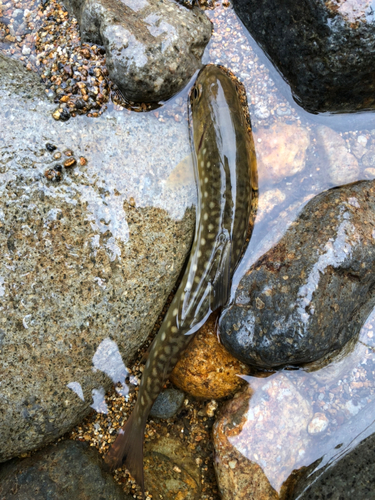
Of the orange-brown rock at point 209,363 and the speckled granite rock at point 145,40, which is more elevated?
the speckled granite rock at point 145,40

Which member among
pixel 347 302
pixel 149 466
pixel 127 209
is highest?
pixel 347 302

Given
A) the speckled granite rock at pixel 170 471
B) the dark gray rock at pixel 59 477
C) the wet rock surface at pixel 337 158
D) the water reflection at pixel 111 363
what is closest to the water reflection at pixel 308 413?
the speckled granite rock at pixel 170 471

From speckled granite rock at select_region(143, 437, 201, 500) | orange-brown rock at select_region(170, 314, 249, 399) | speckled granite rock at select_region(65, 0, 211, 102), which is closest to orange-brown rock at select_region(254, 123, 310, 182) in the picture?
speckled granite rock at select_region(65, 0, 211, 102)

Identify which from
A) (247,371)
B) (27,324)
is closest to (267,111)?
(247,371)

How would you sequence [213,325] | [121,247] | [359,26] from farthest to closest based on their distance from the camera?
[213,325]
[121,247]
[359,26]

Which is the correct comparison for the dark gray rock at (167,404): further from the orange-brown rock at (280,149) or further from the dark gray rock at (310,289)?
the orange-brown rock at (280,149)

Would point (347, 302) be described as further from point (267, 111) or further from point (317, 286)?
point (267, 111)
